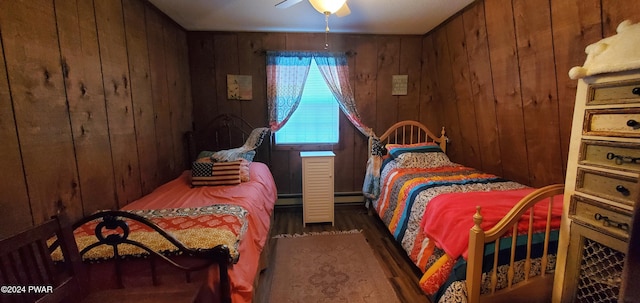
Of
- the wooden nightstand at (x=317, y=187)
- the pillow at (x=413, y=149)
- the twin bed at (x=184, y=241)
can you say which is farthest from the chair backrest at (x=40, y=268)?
the pillow at (x=413, y=149)

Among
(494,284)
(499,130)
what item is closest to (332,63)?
(499,130)

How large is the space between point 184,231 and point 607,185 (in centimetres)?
211

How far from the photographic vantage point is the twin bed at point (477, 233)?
1.49 meters

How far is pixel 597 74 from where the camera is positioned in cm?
121

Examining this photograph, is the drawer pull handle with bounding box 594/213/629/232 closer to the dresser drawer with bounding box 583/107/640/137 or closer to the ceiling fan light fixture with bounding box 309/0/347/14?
the dresser drawer with bounding box 583/107/640/137

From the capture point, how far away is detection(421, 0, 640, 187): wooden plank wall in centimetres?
178

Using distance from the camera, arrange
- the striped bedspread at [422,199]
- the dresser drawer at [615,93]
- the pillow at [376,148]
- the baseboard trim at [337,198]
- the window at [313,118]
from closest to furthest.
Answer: the dresser drawer at [615,93] → the striped bedspread at [422,199] → the pillow at [376,148] → the window at [313,118] → the baseboard trim at [337,198]

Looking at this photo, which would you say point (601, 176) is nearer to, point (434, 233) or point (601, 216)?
point (601, 216)

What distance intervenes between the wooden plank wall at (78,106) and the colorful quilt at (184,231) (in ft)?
1.00

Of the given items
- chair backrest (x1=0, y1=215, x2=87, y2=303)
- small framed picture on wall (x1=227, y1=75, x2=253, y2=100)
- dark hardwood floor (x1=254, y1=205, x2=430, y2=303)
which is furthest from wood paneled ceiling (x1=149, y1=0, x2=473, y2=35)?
dark hardwood floor (x1=254, y1=205, x2=430, y2=303)

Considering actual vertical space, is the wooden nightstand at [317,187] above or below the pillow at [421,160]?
below

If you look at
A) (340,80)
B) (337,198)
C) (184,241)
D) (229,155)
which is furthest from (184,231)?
(340,80)

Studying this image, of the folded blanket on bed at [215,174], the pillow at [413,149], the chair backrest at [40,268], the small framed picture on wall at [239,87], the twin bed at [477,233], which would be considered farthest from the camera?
the small framed picture on wall at [239,87]

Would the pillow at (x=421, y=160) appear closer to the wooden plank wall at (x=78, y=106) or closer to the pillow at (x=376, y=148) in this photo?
the pillow at (x=376, y=148)
